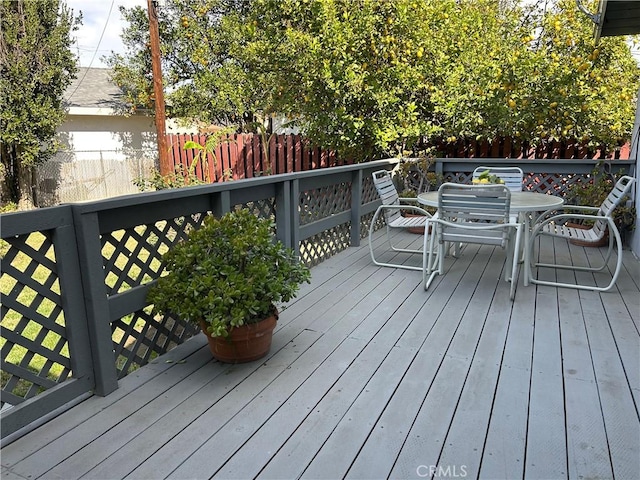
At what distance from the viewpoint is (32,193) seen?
10.1m

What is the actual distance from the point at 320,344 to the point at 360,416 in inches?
29.6

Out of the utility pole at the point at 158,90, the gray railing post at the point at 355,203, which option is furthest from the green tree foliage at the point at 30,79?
the gray railing post at the point at 355,203

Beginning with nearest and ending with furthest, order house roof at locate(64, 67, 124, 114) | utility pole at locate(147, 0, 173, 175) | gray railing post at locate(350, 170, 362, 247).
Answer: gray railing post at locate(350, 170, 362, 247), utility pole at locate(147, 0, 173, 175), house roof at locate(64, 67, 124, 114)

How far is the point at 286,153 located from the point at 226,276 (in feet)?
23.3

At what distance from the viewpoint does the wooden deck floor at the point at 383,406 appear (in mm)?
1715

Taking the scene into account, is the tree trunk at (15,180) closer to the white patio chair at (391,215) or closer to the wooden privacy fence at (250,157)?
the wooden privacy fence at (250,157)

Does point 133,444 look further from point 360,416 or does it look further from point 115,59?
point 115,59

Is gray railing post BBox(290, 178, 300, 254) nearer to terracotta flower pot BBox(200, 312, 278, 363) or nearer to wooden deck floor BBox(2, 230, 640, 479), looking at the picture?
wooden deck floor BBox(2, 230, 640, 479)

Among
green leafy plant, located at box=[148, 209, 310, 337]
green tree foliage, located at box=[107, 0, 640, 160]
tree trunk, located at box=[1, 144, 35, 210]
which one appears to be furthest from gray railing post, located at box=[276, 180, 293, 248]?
tree trunk, located at box=[1, 144, 35, 210]

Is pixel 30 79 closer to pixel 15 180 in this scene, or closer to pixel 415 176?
pixel 15 180

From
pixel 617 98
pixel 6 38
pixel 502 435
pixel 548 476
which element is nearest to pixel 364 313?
pixel 502 435

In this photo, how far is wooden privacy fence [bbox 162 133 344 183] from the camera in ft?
29.4

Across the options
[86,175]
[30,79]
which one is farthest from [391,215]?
[86,175]

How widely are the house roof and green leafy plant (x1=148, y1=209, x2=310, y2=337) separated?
10.00m
